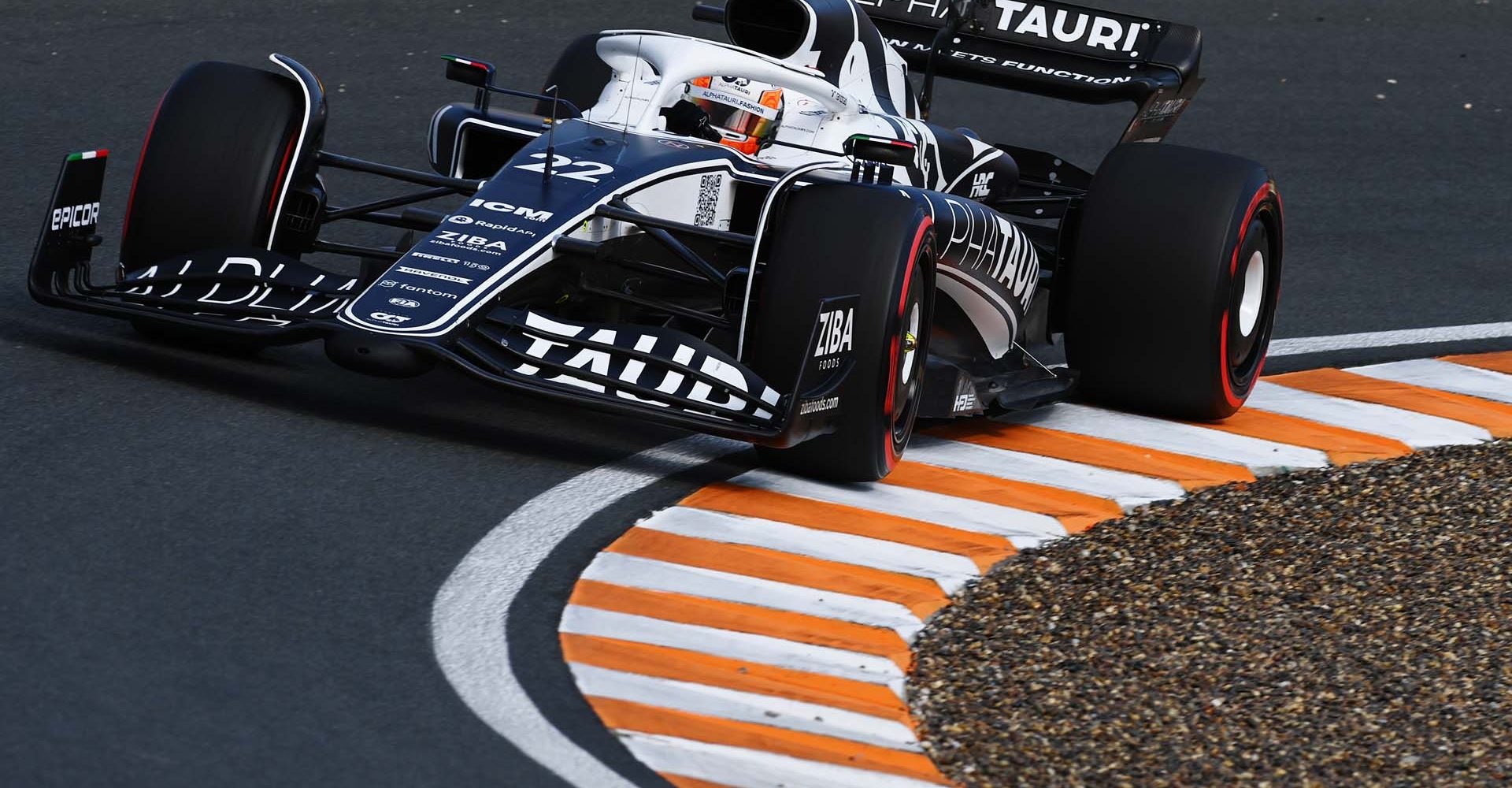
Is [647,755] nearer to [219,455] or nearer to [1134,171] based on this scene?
[219,455]

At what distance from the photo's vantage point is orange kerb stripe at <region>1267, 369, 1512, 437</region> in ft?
24.7

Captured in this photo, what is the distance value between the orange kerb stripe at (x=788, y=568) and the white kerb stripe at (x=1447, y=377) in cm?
345

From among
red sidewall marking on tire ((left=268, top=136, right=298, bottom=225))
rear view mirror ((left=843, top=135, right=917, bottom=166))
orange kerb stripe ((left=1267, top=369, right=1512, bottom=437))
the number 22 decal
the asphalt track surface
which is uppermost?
rear view mirror ((left=843, top=135, right=917, bottom=166))

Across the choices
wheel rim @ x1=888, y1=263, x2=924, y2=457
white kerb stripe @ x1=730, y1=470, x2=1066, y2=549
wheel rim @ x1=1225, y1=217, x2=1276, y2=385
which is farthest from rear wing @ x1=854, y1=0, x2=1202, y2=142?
white kerb stripe @ x1=730, y1=470, x2=1066, y2=549

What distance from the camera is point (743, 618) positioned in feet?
16.4

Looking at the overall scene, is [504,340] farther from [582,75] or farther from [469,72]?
[582,75]

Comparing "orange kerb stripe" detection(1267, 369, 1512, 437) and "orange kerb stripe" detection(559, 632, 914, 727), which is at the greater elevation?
"orange kerb stripe" detection(1267, 369, 1512, 437)

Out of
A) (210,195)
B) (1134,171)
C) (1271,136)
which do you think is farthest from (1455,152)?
(210,195)

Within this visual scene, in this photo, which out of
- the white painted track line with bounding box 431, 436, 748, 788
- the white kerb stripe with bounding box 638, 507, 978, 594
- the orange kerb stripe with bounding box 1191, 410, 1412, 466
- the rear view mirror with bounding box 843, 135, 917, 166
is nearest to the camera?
the white painted track line with bounding box 431, 436, 748, 788

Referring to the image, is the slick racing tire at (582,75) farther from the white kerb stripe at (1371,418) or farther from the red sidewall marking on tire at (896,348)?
the white kerb stripe at (1371,418)

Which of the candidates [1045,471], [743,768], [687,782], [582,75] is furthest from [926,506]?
[582,75]

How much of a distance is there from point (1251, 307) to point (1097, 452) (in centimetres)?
108

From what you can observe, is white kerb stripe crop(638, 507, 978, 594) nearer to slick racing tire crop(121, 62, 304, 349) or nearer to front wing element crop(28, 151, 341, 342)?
front wing element crop(28, 151, 341, 342)

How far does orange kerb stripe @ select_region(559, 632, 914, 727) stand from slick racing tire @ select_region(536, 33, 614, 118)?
3.98m
